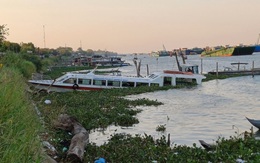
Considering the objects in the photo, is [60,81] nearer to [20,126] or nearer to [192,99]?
[192,99]

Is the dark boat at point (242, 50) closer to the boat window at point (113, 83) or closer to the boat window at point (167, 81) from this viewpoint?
the boat window at point (167, 81)

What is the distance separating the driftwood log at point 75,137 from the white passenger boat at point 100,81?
50.3 ft

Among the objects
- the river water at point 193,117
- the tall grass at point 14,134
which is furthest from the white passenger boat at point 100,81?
the tall grass at point 14,134

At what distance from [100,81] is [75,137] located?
21.4 m

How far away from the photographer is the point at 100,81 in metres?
32.8

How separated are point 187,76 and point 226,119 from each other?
61.7ft

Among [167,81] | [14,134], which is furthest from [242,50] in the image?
[14,134]

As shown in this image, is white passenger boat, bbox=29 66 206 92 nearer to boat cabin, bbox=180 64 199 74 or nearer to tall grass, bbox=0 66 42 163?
boat cabin, bbox=180 64 199 74

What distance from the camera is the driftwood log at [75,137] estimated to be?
9.50 m

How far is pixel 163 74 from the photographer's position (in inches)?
1427

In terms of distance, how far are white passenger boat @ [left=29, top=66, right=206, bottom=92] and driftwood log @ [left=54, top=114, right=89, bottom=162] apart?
1533cm

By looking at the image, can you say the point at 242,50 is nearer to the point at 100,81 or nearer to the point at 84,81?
the point at 100,81

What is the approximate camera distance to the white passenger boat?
31.1 metres

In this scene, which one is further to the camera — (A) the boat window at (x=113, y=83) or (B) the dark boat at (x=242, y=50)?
(B) the dark boat at (x=242, y=50)
